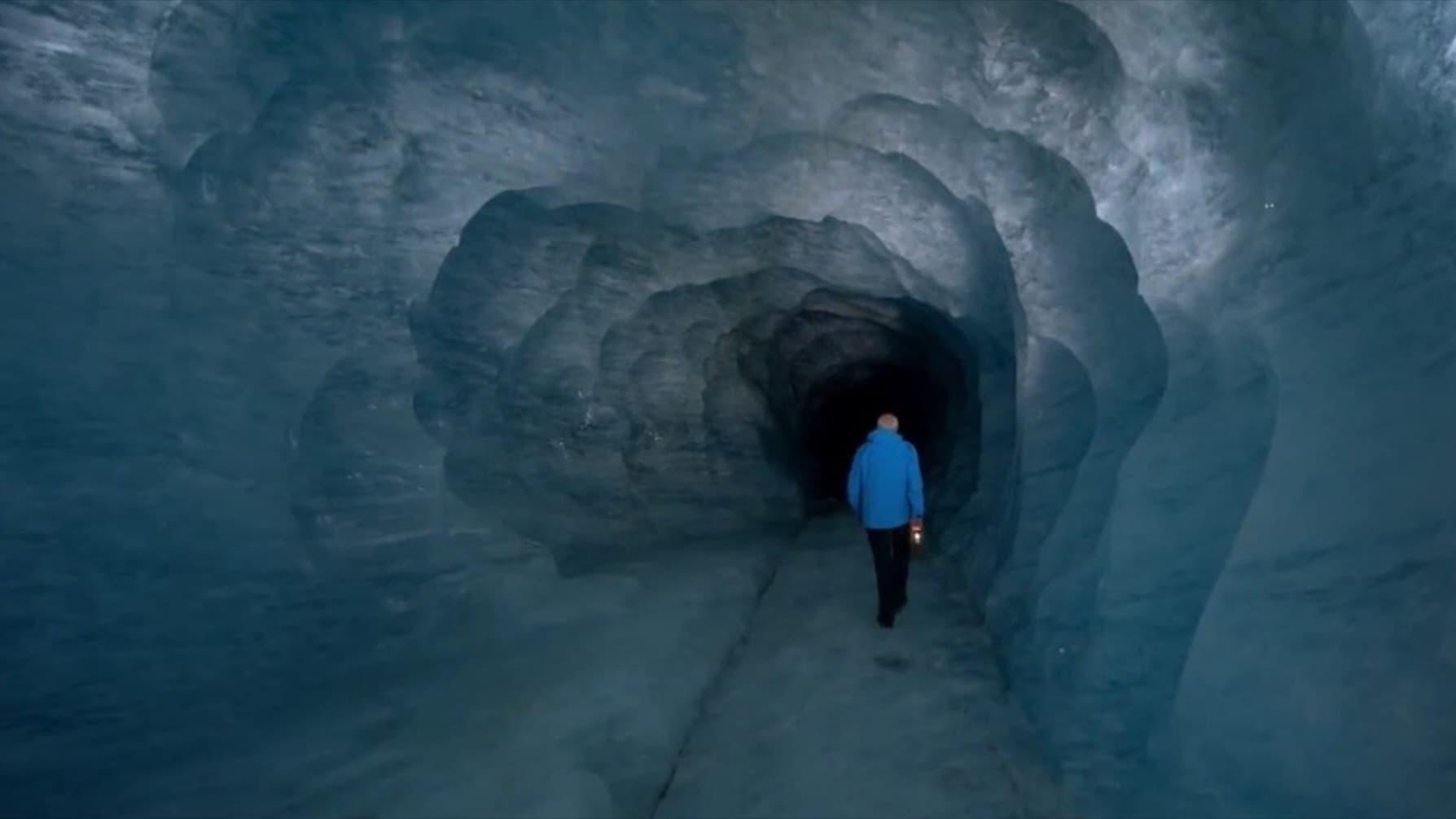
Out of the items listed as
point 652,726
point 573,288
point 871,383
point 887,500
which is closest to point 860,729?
point 652,726

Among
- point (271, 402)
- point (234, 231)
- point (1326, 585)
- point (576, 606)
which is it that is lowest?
point (576, 606)

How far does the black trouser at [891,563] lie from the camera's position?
237 inches

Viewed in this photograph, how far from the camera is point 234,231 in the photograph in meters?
4.36

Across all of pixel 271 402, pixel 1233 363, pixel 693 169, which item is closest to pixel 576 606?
pixel 271 402

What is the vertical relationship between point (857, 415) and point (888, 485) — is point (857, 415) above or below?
below

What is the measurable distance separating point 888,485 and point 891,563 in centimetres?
56

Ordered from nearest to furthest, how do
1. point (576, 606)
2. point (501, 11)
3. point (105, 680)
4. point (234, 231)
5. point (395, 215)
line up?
point (105, 680), point (234, 231), point (501, 11), point (395, 215), point (576, 606)

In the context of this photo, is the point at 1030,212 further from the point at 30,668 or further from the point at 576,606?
the point at 30,668

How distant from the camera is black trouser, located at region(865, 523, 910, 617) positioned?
6.02 meters

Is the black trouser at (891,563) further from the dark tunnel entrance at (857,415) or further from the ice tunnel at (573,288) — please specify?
the dark tunnel entrance at (857,415)

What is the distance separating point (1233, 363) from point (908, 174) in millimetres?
3197

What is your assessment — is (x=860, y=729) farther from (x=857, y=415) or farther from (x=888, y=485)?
(x=857, y=415)

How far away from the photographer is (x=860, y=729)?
4.43m

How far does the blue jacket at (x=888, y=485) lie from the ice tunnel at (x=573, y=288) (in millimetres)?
706
